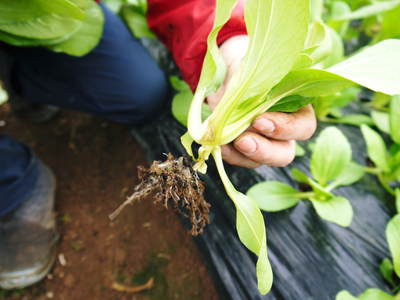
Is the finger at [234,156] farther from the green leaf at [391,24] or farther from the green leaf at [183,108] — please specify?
the green leaf at [391,24]

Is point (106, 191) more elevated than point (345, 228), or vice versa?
point (345, 228)

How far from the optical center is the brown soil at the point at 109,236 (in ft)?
3.32

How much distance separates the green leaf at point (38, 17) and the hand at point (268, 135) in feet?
1.17

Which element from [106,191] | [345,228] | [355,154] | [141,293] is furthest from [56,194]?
[355,154]

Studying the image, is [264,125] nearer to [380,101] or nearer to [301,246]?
[301,246]

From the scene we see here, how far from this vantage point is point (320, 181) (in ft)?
2.93

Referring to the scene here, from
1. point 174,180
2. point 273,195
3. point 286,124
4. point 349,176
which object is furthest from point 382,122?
point 174,180

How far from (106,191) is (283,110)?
89cm

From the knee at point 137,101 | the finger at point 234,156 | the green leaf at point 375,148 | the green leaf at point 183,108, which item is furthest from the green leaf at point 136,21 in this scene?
the green leaf at point 375,148

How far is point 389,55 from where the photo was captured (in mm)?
454

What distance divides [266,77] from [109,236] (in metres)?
0.90

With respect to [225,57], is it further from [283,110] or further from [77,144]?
[77,144]

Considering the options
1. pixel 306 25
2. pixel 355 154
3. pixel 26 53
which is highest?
pixel 306 25

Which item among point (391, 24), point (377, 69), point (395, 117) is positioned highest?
point (391, 24)
